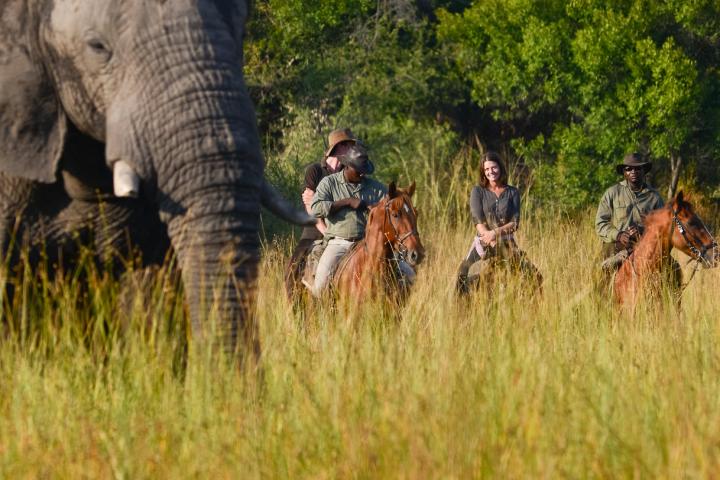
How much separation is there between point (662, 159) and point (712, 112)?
112 inches

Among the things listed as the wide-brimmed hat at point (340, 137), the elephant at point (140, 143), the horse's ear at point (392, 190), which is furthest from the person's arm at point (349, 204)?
the elephant at point (140, 143)

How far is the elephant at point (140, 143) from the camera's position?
6.38 m

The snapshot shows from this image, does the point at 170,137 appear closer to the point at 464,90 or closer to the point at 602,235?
the point at 602,235

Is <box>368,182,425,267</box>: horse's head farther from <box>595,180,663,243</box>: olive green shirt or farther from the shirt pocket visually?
the shirt pocket

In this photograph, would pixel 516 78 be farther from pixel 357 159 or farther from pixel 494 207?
pixel 357 159

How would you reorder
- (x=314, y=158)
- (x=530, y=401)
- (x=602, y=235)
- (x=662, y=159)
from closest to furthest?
(x=530, y=401) → (x=602, y=235) → (x=314, y=158) → (x=662, y=159)

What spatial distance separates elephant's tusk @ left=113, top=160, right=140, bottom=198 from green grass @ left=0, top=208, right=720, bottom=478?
23.1 inches

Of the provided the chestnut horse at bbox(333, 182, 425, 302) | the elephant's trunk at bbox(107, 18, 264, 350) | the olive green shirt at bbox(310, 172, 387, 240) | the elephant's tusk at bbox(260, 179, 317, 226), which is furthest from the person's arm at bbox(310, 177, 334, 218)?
the elephant's trunk at bbox(107, 18, 264, 350)

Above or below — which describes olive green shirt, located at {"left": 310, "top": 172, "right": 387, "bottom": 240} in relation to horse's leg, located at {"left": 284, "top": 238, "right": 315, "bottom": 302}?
above

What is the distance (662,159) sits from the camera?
92.2 ft

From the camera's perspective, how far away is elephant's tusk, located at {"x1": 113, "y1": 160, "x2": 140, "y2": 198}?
6348mm

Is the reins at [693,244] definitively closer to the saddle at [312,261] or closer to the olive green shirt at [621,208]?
the olive green shirt at [621,208]

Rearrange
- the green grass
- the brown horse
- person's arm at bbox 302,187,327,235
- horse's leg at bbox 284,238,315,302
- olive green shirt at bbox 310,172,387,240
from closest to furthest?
the green grass < the brown horse < olive green shirt at bbox 310,172,387,240 < horse's leg at bbox 284,238,315,302 < person's arm at bbox 302,187,327,235

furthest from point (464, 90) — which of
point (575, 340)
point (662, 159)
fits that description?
point (575, 340)
